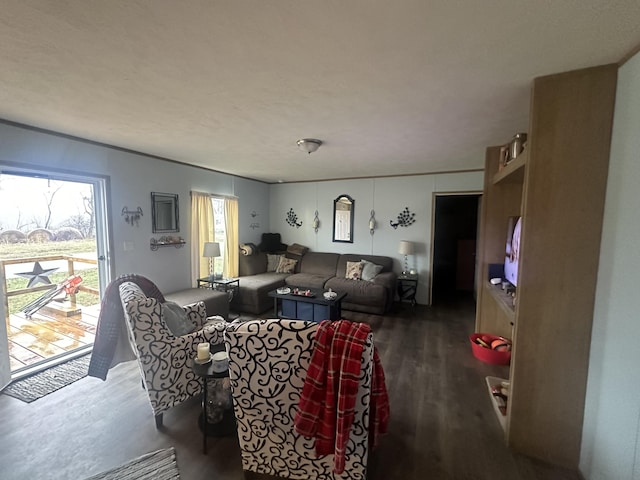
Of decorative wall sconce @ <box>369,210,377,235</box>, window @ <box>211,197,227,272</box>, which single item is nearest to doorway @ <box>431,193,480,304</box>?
decorative wall sconce @ <box>369,210,377,235</box>

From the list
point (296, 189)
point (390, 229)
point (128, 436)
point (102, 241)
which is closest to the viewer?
point (128, 436)

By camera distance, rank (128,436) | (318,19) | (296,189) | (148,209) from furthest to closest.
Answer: (296,189)
(148,209)
(128,436)
(318,19)

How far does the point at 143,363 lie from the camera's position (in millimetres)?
1810

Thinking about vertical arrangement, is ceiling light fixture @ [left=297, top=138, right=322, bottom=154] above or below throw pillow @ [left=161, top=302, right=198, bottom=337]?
above

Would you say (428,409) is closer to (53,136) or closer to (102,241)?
(102,241)

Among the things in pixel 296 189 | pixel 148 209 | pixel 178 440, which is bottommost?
pixel 178 440

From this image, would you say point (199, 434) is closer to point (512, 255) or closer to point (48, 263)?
point (48, 263)

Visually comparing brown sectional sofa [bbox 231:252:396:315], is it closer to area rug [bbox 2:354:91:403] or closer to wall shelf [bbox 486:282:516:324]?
wall shelf [bbox 486:282:516:324]

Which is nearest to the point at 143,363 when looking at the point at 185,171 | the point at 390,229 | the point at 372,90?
the point at 372,90

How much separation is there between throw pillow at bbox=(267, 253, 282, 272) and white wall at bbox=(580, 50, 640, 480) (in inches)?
185

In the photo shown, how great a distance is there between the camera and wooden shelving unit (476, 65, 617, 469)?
1.47 meters

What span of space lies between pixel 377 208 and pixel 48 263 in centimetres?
466

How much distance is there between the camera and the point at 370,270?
4738mm

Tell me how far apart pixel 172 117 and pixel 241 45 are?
4.04 ft
